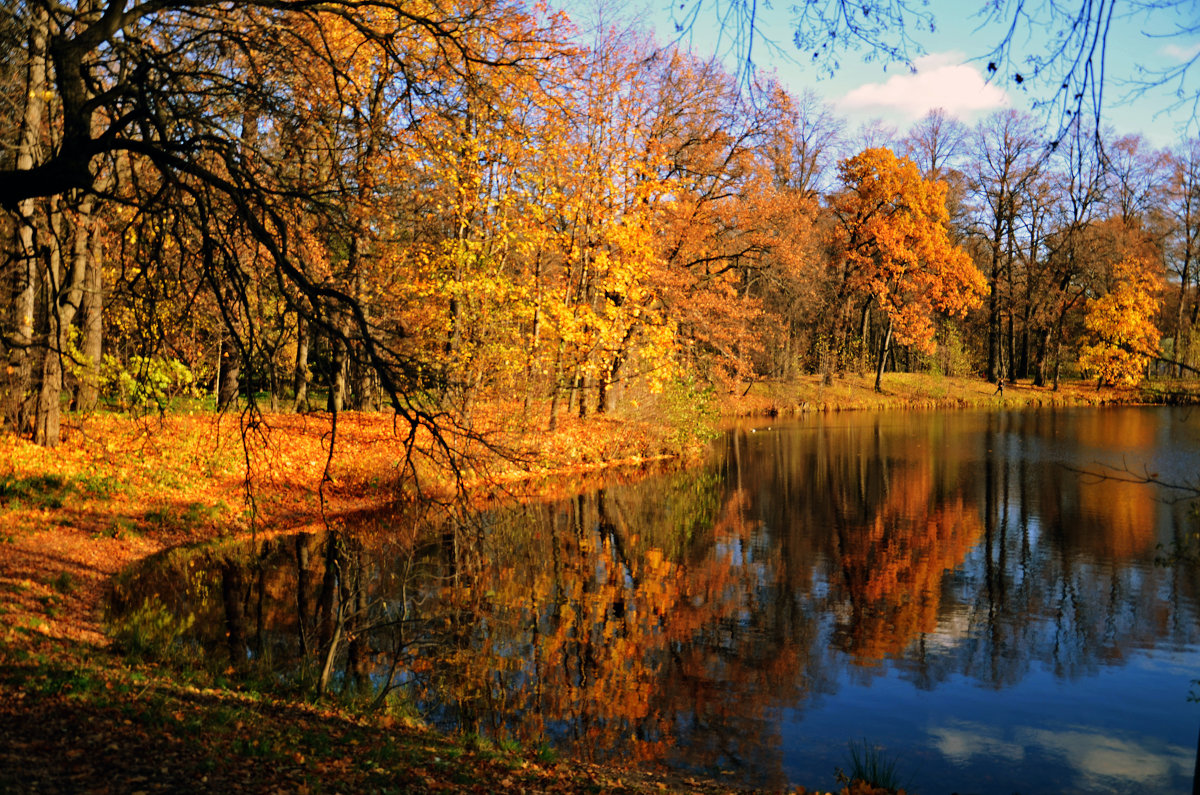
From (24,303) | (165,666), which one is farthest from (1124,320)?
(165,666)

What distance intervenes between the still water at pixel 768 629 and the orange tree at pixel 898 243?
25.5 meters

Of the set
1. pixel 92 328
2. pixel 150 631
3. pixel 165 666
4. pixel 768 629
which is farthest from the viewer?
pixel 92 328

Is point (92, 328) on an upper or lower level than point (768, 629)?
upper

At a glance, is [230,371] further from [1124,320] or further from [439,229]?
[1124,320]

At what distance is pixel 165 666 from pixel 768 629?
7093 mm

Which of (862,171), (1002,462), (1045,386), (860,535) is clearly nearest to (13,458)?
(860,535)

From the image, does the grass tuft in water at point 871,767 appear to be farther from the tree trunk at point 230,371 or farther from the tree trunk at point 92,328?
the tree trunk at point 92,328

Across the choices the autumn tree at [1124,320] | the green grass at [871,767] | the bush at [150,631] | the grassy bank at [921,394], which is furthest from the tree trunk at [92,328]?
the autumn tree at [1124,320]

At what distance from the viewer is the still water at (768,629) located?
8.10 meters

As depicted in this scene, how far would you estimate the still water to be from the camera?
8102 mm

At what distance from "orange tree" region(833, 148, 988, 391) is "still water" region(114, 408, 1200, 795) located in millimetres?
25504

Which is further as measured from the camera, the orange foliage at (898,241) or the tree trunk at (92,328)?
the orange foliage at (898,241)

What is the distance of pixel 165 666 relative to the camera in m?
8.30

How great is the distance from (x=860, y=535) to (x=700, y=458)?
11.8 meters
